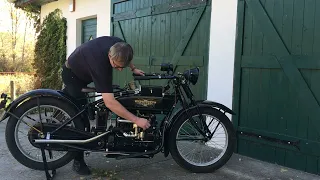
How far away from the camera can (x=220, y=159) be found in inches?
154

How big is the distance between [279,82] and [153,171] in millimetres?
1896

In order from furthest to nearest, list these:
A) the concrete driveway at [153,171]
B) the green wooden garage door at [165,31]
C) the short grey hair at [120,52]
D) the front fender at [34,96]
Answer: the green wooden garage door at [165,31], the concrete driveway at [153,171], the front fender at [34,96], the short grey hair at [120,52]

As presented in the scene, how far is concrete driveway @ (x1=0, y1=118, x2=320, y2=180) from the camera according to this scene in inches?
148

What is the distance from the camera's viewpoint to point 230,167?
4.15 m

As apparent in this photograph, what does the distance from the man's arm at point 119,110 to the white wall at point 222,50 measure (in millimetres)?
1697

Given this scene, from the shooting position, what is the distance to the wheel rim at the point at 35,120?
367 cm

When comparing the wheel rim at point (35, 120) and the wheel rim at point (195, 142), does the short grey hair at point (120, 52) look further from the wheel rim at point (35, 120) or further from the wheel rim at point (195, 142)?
→ the wheel rim at point (195, 142)

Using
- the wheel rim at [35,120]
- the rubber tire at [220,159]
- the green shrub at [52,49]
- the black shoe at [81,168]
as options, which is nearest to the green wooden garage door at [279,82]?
the rubber tire at [220,159]

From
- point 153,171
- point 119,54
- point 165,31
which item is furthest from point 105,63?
point 165,31

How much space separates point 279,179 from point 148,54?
3429 millimetres

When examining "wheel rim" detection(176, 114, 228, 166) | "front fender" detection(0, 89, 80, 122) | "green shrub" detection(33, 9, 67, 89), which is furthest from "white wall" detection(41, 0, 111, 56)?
"wheel rim" detection(176, 114, 228, 166)

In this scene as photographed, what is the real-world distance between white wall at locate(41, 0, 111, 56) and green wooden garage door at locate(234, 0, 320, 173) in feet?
12.8

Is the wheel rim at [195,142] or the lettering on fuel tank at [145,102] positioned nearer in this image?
the lettering on fuel tank at [145,102]

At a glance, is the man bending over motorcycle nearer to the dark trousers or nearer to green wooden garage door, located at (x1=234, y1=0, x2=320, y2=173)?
the dark trousers
